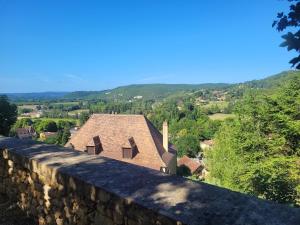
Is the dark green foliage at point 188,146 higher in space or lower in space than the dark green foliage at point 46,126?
lower

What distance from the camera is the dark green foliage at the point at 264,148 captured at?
14414 mm

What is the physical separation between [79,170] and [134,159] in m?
17.4

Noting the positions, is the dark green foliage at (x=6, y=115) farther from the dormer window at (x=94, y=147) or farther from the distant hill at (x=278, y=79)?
the distant hill at (x=278, y=79)

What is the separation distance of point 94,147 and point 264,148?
1074cm

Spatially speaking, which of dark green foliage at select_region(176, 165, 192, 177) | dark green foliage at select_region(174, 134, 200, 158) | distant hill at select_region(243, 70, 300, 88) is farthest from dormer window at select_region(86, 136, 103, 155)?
dark green foliage at select_region(174, 134, 200, 158)

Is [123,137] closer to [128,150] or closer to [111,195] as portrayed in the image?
[128,150]

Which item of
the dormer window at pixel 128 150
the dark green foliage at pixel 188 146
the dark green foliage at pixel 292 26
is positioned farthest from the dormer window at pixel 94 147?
the dark green foliage at pixel 188 146

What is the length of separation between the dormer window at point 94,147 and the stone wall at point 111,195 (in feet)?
54.3

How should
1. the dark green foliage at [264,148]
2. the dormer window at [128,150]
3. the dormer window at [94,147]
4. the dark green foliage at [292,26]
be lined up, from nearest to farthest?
the dark green foliage at [292,26] → the dark green foliage at [264,148] → the dormer window at [128,150] → the dormer window at [94,147]

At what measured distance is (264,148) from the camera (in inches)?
696

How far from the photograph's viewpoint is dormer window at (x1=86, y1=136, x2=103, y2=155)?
21281 mm

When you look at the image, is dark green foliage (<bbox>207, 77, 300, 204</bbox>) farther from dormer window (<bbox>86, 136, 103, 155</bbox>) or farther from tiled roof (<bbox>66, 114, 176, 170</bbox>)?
dormer window (<bbox>86, 136, 103, 155</bbox>)

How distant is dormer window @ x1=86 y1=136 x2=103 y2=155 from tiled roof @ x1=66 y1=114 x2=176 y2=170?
0.97 ft

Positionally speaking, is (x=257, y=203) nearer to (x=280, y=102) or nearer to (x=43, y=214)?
(x=43, y=214)
